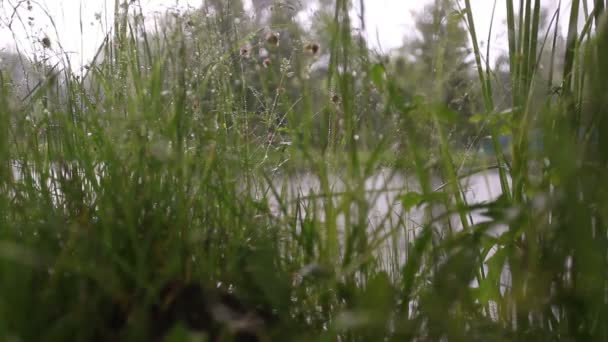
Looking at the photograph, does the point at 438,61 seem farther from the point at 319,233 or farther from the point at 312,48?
the point at 319,233

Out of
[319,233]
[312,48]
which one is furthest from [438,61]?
[319,233]

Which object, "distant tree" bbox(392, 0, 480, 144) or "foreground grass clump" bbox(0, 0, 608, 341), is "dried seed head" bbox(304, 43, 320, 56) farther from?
"distant tree" bbox(392, 0, 480, 144)

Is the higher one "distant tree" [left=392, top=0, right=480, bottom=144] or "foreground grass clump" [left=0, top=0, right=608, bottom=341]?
"distant tree" [left=392, top=0, right=480, bottom=144]

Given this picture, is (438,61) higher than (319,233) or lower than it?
higher

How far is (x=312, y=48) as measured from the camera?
1001 millimetres

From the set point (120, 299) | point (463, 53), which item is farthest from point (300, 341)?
point (463, 53)

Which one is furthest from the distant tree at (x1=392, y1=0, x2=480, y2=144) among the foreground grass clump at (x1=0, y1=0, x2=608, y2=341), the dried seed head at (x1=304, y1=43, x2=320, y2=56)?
the dried seed head at (x1=304, y1=43, x2=320, y2=56)

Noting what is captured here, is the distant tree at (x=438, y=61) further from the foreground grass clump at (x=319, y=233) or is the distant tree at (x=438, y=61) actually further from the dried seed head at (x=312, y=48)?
the dried seed head at (x=312, y=48)

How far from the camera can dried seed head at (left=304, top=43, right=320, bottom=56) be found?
3.18 feet

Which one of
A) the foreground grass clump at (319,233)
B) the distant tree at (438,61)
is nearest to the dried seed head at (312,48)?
the foreground grass clump at (319,233)

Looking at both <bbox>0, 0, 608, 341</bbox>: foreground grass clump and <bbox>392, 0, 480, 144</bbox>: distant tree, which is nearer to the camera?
<bbox>0, 0, 608, 341</bbox>: foreground grass clump

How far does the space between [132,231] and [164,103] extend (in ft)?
1.36

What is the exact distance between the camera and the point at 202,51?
53.9 inches

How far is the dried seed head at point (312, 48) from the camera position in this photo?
97 centimetres
